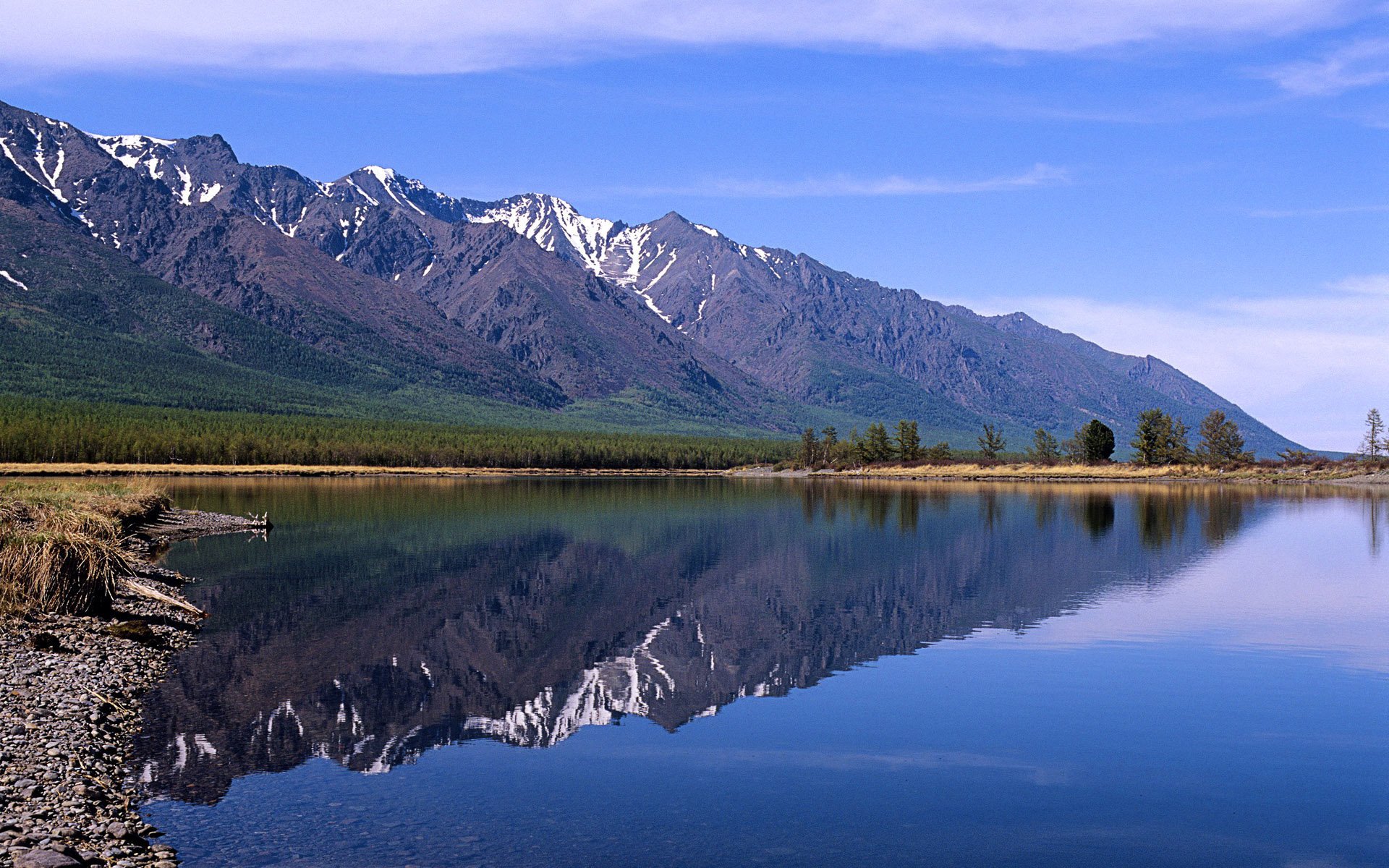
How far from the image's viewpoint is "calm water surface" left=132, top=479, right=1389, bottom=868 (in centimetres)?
1653

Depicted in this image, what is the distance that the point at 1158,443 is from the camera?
176250 mm

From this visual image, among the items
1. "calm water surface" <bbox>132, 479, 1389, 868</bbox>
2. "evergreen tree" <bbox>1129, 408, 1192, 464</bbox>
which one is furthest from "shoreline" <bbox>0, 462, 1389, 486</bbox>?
"calm water surface" <bbox>132, 479, 1389, 868</bbox>

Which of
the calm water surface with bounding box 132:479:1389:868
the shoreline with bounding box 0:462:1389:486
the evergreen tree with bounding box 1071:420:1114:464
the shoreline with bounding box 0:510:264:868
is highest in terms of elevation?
the evergreen tree with bounding box 1071:420:1114:464

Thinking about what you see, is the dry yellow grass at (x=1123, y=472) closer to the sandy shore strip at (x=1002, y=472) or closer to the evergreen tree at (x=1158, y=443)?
the sandy shore strip at (x=1002, y=472)

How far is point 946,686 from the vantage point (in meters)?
26.6

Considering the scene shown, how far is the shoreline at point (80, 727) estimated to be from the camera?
14523 millimetres

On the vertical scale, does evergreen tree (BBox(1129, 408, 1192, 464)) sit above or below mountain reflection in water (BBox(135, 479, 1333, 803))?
above

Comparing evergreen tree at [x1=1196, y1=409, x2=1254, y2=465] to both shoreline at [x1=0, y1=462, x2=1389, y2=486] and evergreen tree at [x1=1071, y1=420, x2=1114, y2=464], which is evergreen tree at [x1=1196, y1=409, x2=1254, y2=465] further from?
evergreen tree at [x1=1071, y1=420, x2=1114, y2=464]

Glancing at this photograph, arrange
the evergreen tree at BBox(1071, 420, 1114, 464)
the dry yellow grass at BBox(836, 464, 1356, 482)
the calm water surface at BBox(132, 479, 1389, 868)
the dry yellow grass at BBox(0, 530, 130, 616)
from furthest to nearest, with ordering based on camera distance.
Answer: the evergreen tree at BBox(1071, 420, 1114, 464), the dry yellow grass at BBox(836, 464, 1356, 482), the dry yellow grass at BBox(0, 530, 130, 616), the calm water surface at BBox(132, 479, 1389, 868)

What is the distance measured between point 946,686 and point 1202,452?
16519cm

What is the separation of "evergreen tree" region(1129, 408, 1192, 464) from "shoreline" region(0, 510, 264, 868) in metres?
164

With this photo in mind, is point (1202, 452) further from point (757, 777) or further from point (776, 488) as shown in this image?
point (757, 777)

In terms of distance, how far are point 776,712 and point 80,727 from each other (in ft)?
43.0

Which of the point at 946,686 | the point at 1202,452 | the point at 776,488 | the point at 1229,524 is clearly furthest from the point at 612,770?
the point at 1202,452
